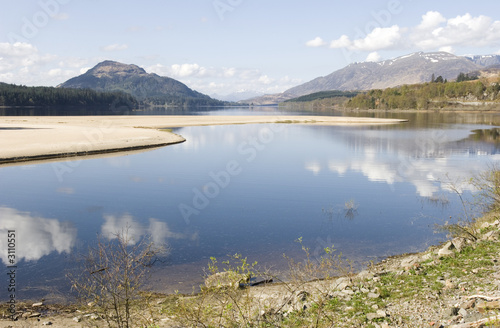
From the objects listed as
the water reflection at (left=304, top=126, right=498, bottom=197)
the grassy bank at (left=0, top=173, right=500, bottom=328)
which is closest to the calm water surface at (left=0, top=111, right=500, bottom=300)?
the water reflection at (left=304, top=126, right=498, bottom=197)

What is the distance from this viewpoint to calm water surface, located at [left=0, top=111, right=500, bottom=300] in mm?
16625

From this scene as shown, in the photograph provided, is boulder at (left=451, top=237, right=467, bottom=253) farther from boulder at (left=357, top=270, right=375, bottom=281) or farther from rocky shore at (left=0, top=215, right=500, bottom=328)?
boulder at (left=357, top=270, right=375, bottom=281)

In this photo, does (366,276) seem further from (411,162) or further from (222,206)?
(411,162)

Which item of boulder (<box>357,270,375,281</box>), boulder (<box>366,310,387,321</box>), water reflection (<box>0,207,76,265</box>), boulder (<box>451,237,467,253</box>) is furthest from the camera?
water reflection (<box>0,207,76,265</box>)

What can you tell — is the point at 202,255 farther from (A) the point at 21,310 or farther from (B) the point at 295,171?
(B) the point at 295,171

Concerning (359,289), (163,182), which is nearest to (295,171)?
(163,182)

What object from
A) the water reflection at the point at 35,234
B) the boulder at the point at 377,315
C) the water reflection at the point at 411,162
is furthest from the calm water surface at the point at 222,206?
the boulder at the point at 377,315

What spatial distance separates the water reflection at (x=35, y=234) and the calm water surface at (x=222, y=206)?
2.1 inches

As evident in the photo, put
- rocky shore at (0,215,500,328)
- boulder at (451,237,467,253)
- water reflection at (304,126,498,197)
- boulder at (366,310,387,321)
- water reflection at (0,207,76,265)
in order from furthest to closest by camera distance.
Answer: water reflection at (304,126,498,197) < water reflection at (0,207,76,265) < boulder at (451,237,467,253) < boulder at (366,310,387,321) < rocky shore at (0,215,500,328)

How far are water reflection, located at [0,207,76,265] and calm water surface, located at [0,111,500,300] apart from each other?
0.05 meters

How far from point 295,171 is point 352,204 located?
42.8 feet

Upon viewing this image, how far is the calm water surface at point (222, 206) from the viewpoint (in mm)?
16625

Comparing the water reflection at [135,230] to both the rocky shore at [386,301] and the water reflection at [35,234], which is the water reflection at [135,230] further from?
the rocky shore at [386,301]

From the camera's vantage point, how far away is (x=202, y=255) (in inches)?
650
